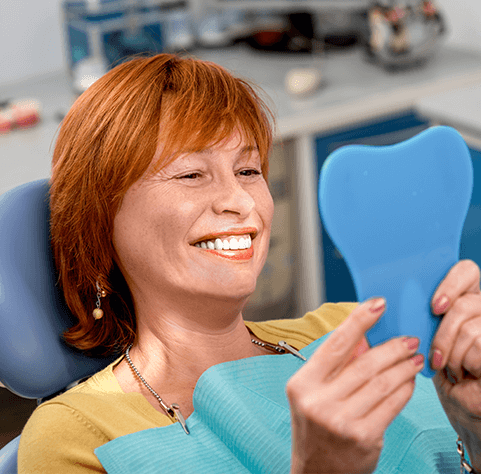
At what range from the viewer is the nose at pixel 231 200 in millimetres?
881

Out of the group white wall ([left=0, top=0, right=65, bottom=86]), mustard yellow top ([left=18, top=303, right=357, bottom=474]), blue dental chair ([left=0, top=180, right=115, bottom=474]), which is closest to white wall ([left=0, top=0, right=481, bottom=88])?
white wall ([left=0, top=0, right=65, bottom=86])

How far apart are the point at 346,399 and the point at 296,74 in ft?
5.52

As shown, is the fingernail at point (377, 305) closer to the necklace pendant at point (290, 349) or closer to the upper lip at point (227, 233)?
the upper lip at point (227, 233)

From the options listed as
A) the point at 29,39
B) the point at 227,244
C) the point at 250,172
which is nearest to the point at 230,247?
the point at 227,244

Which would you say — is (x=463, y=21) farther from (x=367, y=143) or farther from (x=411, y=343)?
(x=411, y=343)

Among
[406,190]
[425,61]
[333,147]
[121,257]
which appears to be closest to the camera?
[406,190]

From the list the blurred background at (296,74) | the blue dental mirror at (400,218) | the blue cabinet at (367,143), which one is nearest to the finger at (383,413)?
the blue dental mirror at (400,218)

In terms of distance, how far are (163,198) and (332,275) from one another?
4.95 feet

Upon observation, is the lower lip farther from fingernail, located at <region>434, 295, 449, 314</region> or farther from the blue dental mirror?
fingernail, located at <region>434, 295, 449, 314</region>

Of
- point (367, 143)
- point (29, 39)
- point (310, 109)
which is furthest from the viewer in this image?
point (29, 39)

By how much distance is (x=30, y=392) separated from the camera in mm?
1039

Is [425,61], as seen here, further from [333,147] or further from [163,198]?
[163,198]

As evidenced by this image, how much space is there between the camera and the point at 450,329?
818 mm

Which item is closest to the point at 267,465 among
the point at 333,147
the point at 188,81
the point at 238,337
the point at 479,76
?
the point at 238,337
